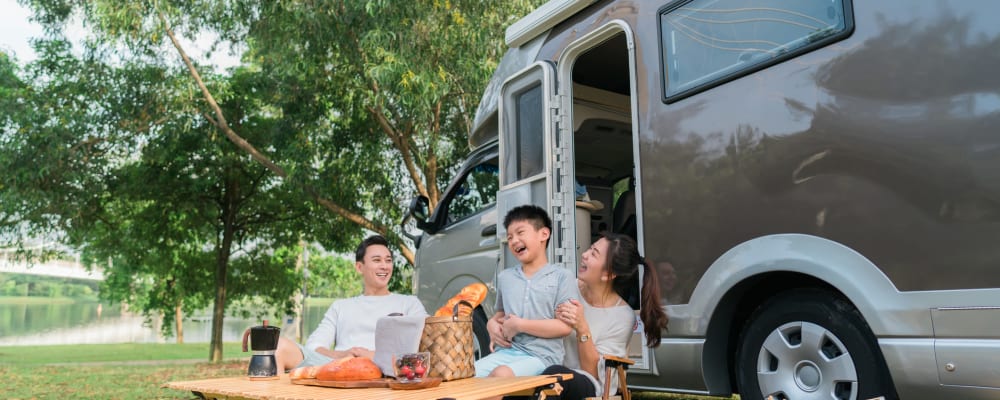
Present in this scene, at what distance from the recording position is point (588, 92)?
5.33 metres

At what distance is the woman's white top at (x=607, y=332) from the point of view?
315 centimetres

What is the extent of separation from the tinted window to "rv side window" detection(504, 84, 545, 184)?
0.93 m

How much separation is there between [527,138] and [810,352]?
2.35 meters

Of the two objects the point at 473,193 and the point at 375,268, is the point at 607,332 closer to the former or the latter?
the point at 375,268

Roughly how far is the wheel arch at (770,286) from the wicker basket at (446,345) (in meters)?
1.33

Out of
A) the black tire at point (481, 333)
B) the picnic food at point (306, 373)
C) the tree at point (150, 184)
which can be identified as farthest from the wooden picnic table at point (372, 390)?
the tree at point (150, 184)

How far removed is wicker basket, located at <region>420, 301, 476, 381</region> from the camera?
98.4 inches

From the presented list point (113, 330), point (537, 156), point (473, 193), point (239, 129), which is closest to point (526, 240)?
point (537, 156)

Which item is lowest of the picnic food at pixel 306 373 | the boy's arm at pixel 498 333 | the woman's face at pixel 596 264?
the picnic food at pixel 306 373

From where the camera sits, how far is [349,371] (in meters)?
2.48

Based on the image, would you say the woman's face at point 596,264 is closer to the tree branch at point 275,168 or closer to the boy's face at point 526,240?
the boy's face at point 526,240

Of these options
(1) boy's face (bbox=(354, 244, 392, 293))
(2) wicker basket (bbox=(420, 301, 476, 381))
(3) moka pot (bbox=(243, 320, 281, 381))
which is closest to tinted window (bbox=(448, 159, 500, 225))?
(1) boy's face (bbox=(354, 244, 392, 293))

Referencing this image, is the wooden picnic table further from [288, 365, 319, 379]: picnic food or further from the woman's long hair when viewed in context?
the woman's long hair

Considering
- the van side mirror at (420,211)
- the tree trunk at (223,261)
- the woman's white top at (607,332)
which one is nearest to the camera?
the woman's white top at (607,332)
